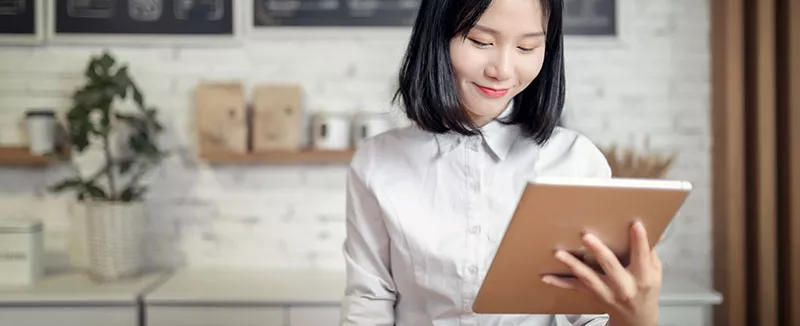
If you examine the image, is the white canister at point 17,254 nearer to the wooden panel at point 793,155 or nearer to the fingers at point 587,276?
the fingers at point 587,276

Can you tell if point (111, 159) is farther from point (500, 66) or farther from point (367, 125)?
point (500, 66)

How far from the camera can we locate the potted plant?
2.21 metres

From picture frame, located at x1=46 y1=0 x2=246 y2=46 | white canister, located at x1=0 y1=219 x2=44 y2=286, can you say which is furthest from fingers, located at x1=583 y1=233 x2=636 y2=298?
white canister, located at x1=0 y1=219 x2=44 y2=286

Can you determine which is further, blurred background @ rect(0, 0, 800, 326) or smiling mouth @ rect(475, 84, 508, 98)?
blurred background @ rect(0, 0, 800, 326)

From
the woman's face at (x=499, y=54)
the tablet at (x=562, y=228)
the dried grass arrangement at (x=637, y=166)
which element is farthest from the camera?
the dried grass arrangement at (x=637, y=166)

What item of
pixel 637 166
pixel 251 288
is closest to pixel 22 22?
pixel 251 288

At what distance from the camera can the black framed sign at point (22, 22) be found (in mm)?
2443

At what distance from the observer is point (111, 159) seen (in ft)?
7.84

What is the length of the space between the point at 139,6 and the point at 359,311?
1774mm

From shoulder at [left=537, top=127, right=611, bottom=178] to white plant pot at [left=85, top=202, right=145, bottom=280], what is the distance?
1.61m

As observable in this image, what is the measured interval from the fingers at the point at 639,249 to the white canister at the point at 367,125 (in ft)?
4.98

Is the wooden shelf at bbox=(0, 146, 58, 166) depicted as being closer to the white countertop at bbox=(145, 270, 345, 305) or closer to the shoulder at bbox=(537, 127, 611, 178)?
the white countertop at bbox=(145, 270, 345, 305)

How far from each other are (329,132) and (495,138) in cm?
123

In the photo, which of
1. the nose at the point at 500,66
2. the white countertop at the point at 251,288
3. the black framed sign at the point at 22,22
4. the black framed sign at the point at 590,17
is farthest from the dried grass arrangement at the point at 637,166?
the black framed sign at the point at 22,22
